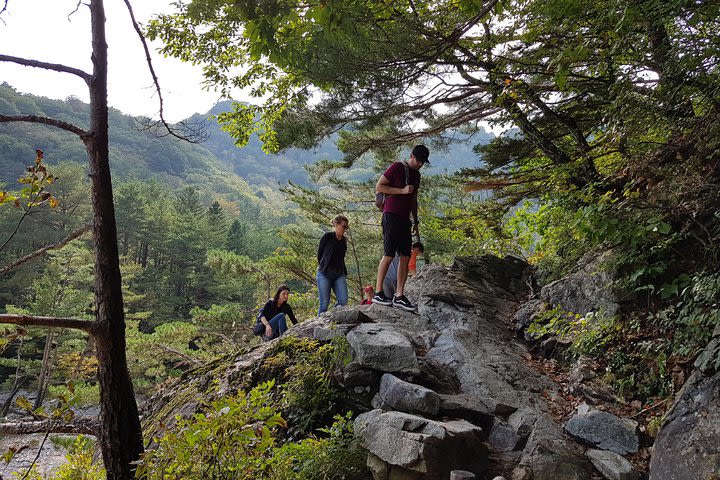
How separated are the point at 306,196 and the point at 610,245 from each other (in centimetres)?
888

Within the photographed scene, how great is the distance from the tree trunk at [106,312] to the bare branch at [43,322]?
0.17 m

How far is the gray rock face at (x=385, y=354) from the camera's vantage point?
11.8 feet

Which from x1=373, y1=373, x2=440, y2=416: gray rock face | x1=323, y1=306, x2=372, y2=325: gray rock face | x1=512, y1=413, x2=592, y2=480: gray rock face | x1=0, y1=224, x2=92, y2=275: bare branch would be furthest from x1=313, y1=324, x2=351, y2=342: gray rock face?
x1=0, y1=224, x2=92, y2=275: bare branch

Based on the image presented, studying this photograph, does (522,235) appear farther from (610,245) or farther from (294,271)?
(294,271)

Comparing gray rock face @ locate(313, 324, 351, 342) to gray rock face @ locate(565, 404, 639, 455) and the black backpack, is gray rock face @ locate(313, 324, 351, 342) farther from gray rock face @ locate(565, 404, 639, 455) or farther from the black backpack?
gray rock face @ locate(565, 404, 639, 455)

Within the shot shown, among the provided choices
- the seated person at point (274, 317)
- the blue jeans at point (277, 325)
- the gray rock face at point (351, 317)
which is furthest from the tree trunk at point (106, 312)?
the blue jeans at point (277, 325)

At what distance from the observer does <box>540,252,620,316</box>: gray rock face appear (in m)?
4.23

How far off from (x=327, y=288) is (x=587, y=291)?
129 inches

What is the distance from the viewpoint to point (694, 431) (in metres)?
2.52

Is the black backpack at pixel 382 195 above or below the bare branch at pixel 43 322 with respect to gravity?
above

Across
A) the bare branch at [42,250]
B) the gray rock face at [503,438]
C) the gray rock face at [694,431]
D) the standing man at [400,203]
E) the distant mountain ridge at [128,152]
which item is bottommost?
the gray rock face at [503,438]

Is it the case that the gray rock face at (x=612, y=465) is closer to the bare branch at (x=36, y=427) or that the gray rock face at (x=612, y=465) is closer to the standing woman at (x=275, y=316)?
the bare branch at (x=36, y=427)

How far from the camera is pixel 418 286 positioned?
5930 mm

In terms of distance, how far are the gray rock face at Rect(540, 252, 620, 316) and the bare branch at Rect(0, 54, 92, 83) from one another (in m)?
4.75
